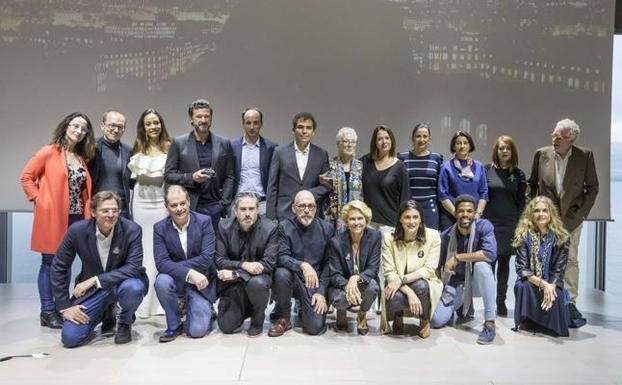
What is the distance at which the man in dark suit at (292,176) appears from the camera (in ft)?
12.9

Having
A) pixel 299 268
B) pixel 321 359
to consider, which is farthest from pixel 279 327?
pixel 321 359

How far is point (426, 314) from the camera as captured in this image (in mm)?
3547

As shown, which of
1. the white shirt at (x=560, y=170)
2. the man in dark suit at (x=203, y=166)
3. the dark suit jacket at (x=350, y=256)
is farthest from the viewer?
the white shirt at (x=560, y=170)

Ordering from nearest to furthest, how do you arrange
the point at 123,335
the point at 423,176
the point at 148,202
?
1. the point at 123,335
2. the point at 148,202
3. the point at 423,176

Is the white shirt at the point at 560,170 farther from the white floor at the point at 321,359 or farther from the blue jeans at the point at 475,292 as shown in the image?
the white floor at the point at 321,359

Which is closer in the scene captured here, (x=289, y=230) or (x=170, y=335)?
(x=170, y=335)

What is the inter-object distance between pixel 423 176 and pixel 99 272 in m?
2.28

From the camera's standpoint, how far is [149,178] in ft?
13.0

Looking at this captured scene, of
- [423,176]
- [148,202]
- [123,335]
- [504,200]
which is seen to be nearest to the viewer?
[123,335]

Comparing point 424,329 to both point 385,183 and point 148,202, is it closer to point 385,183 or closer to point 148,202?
point 385,183

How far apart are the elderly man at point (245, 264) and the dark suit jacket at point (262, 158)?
429mm

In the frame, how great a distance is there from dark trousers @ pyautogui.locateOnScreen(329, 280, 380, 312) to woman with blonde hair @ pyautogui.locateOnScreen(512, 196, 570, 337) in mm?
956

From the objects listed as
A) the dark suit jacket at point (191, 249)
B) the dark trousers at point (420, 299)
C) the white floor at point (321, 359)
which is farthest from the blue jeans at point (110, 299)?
the dark trousers at point (420, 299)

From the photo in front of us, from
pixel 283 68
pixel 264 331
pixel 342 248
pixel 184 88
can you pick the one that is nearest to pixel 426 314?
pixel 342 248
